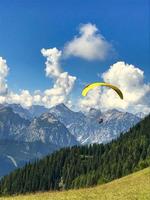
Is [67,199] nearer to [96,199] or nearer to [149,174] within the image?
[96,199]

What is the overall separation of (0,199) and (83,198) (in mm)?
6787

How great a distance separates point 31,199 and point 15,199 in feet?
6.55

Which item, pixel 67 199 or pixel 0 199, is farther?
pixel 0 199

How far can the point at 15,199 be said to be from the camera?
3197cm

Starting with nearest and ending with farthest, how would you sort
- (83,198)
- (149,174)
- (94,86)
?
(83,198) < (94,86) < (149,174)

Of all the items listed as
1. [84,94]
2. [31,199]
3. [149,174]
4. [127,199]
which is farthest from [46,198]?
[149,174]

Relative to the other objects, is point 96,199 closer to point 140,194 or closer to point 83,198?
point 83,198

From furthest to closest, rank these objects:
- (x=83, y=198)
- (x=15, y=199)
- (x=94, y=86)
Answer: (x=94, y=86) → (x=15, y=199) → (x=83, y=198)

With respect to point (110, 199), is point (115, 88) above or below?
above

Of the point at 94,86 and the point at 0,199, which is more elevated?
the point at 94,86

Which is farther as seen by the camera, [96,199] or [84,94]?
[84,94]

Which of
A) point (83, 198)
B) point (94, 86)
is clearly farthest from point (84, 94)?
point (83, 198)

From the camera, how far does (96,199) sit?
95.8 ft

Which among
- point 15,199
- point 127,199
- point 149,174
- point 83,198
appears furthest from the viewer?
point 149,174
